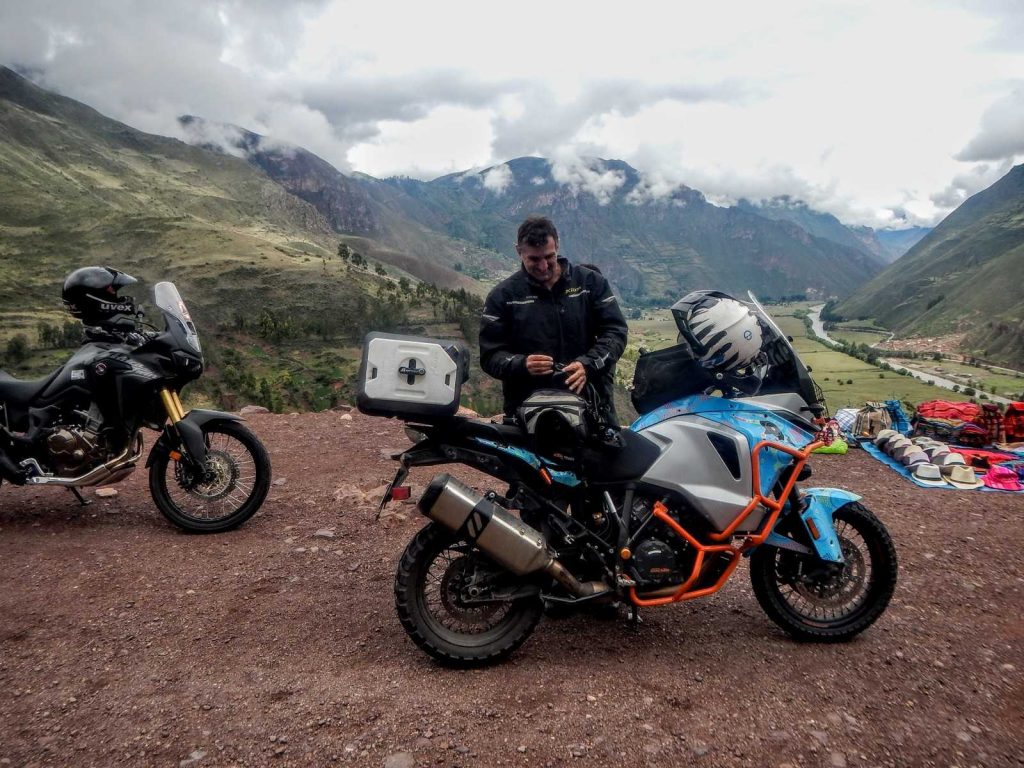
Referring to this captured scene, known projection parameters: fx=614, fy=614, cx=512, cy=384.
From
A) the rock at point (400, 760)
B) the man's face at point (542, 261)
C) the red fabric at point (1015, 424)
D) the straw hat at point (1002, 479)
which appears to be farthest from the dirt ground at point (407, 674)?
the red fabric at point (1015, 424)

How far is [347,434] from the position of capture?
27.1 ft

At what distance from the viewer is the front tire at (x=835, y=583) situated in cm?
350

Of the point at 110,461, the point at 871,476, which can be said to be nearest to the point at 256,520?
the point at 110,461

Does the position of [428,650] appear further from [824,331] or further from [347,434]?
[824,331]

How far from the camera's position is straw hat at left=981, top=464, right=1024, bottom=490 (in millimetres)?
7090

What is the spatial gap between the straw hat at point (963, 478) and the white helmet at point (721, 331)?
5.60 meters

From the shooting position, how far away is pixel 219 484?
521 cm

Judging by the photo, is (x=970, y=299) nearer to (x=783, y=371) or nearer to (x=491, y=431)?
(x=783, y=371)

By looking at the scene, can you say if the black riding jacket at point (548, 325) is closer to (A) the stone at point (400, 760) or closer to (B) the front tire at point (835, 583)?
(B) the front tire at point (835, 583)

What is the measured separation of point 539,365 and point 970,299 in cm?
16948

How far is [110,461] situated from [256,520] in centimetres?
126

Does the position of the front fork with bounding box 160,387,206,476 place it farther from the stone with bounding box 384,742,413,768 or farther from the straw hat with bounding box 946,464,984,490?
the straw hat with bounding box 946,464,984,490

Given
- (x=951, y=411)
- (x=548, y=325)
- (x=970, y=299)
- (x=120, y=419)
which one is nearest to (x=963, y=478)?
(x=951, y=411)

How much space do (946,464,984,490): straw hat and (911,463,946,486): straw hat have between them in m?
0.10
